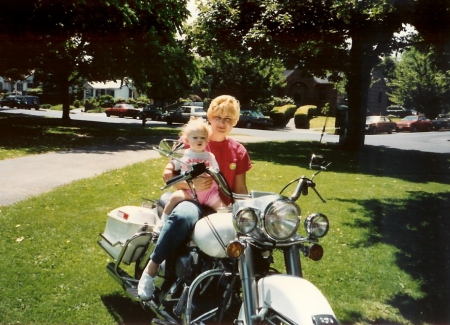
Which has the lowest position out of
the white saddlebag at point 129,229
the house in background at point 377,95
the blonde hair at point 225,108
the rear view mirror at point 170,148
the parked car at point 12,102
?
the parked car at point 12,102

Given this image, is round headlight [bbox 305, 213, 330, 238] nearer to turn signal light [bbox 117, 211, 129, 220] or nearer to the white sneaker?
the white sneaker

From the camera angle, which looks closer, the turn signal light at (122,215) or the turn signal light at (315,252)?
the turn signal light at (315,252)

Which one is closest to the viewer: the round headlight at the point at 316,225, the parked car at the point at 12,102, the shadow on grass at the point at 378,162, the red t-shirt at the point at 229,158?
the round headlight at the point at 316,225

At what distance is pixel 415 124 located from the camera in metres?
45.2

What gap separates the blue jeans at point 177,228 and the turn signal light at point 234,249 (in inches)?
23.6

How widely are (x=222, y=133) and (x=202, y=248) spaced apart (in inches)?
40.3

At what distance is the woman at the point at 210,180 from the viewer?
3479 mm

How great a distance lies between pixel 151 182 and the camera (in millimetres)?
10641

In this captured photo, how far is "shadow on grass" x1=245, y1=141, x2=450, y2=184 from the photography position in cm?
1460

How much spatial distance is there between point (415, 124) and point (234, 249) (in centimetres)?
4598

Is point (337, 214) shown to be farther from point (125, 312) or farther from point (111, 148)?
point (111, 148)

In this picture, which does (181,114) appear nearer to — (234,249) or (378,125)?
(378,125)

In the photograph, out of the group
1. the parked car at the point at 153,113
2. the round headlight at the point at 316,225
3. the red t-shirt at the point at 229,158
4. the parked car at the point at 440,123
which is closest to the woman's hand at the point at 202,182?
the red t-shirt at the point at 229,158

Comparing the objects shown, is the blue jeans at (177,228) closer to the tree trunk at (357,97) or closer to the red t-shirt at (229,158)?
the red t-shirt at (229,158)
